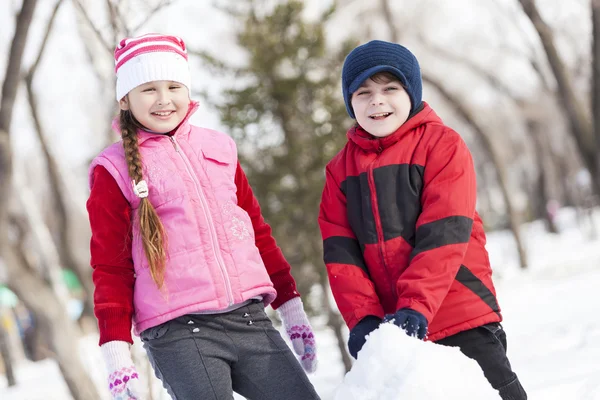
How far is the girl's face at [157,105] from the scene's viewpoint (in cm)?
252

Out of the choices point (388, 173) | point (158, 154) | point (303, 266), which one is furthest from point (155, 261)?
point (303, 266)

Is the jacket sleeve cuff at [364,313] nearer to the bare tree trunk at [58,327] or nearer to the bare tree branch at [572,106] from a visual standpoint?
the bare tree trunk at [58,327]

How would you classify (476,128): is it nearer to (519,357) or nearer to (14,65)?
(519,357)

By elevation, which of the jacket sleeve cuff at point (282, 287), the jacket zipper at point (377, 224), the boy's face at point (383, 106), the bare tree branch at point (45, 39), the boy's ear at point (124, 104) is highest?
the bare tree branch at point (45, 39)

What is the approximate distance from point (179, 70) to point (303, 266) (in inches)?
198

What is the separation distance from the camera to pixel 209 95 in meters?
7.56

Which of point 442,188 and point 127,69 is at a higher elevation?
point 127,69

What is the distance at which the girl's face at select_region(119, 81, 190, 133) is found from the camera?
2518 millimetres

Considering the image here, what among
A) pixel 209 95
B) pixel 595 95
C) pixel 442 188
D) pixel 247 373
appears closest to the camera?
pixel 442 188

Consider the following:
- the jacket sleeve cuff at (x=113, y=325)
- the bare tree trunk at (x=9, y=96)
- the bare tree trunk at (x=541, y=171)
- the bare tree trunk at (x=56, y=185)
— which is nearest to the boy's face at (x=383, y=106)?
the jacket sleeve cuff at (x=113, y=325)

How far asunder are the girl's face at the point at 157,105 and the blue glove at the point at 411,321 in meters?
1.06

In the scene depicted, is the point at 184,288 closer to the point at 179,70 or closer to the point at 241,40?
the point at 179,70

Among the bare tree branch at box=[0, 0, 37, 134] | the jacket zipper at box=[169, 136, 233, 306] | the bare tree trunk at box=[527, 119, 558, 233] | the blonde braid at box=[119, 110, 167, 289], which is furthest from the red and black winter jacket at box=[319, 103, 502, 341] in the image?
the bare tree trunk at box=[527, 119, 558, 233]

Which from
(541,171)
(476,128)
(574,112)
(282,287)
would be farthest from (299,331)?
(541,171)
